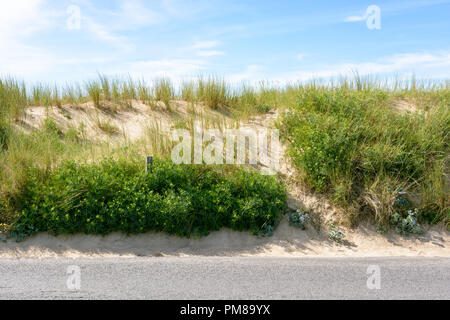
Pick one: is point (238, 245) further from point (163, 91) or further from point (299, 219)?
point (163, 91)

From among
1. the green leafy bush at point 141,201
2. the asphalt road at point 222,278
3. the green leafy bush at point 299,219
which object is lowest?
the asphalt road at point 222,278

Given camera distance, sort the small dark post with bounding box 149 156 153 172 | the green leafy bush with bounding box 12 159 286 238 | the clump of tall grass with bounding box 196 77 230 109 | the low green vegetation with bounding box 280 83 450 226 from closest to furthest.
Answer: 1. the green leafy bush with bounding box 12 159 286 238
2. the small dark post with bounding box 149 156 153 172
3. the low green vegetation with bounding box 280 83 450 226
4. the clump of tall grass with bounding box 196 77 230 109

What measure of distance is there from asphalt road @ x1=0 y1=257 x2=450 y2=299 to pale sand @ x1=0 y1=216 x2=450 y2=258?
0.46 m

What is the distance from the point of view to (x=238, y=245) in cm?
746

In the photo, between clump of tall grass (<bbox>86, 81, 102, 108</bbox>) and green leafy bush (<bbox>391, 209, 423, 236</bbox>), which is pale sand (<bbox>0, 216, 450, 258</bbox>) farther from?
clump of tall grass (<bbox>86, 81, 102, 108</bbox>)

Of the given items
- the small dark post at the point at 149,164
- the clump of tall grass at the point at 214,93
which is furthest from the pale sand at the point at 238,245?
the clump of tall grass at the point at 214,93

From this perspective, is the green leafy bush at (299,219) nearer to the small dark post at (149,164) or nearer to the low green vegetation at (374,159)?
the low green vegetation at (374,159)

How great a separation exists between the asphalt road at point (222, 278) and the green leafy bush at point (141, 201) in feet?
3.00

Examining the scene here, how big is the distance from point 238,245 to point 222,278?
1.77 m

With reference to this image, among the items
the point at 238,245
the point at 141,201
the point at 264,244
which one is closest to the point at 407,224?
the point at 264,244

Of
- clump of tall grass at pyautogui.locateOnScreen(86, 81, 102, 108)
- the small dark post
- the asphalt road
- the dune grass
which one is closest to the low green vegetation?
the dune grass

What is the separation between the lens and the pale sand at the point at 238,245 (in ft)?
23.4

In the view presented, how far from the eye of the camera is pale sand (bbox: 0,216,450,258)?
7121 millimetres
